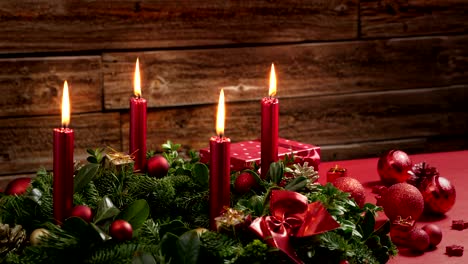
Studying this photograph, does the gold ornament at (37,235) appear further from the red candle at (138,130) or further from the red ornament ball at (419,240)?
the red ornament ball at (419,240)

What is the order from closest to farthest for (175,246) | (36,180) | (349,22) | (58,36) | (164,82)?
(175,246), (36,180), (58,36), (164,82), (349,22)

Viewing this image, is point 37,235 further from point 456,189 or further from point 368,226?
point 456,189

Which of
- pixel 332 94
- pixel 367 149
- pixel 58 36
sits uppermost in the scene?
pixel 58 36

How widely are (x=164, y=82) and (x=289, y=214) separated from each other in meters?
1.32

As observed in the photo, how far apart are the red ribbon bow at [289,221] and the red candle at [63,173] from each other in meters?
0.24

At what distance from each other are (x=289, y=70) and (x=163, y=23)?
439mm

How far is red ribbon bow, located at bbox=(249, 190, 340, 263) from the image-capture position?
1018mm

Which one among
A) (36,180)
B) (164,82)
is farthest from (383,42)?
(36,180)

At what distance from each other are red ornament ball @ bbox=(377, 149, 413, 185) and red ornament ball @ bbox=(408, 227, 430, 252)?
0.39 meters

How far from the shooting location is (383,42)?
2.58 metres

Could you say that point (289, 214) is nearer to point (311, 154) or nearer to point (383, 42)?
point (311, 154)

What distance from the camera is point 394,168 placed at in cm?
169

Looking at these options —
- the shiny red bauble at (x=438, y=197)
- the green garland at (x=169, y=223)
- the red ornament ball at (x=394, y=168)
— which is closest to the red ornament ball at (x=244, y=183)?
the green garland at (x=169, y=223)

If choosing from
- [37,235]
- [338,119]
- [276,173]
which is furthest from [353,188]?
[338,119]
